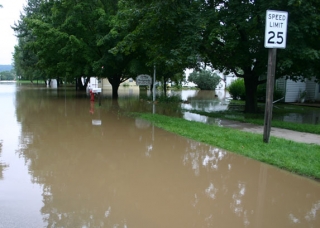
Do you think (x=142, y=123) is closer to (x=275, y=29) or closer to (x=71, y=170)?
(x=71, y=170)

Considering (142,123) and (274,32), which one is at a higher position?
(274,32)

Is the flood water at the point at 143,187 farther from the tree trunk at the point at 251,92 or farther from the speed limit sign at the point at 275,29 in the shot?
the tree trunk at the point at 251,92

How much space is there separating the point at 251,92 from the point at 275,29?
8.46 m

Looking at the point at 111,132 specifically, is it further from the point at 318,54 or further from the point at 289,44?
the point at 318,54

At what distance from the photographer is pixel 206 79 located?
51531 millimetres

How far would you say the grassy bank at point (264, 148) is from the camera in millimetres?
6371

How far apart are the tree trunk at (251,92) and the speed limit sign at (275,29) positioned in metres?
7.97

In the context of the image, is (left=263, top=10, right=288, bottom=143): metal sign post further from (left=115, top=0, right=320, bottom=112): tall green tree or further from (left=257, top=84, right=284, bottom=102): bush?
(left=257, top=84, right=284, bottom=102): bush

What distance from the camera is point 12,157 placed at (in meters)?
7.12

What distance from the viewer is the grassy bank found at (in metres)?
6.37

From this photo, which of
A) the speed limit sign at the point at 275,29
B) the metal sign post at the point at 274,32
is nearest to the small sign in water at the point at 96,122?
the metal sign post at the point at 274,32

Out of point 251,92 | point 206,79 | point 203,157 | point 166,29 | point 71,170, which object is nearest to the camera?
point 71,170

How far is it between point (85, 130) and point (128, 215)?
6893 mm

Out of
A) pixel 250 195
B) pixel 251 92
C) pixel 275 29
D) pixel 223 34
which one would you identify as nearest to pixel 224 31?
pixel 223 34
